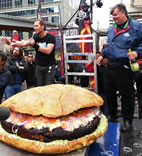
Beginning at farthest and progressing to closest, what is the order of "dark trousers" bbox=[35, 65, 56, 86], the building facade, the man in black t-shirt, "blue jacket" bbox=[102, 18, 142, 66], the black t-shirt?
the building facade
"dark trousers" bbox=[35, 65, 56, 86]
the black t-shirt
the man in black t-shirt
"blue jacket" bbox=[102, 18, 142, 66]

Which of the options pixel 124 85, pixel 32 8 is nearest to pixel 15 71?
pixel 124 85

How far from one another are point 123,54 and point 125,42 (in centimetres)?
19

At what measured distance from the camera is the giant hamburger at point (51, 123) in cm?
204

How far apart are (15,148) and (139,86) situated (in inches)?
134

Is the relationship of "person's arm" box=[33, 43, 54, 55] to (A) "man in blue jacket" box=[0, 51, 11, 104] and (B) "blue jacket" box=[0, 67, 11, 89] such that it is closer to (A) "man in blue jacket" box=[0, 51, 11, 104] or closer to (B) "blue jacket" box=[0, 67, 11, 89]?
(A) "man in blue jacket" box=[0, 51, 11, 104]

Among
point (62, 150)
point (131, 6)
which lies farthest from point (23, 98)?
point (131, 6)

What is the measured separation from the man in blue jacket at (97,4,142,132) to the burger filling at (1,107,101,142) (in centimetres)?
114

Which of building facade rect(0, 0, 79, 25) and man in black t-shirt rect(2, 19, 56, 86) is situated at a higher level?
building facade rect(0, 0, 79, 25)

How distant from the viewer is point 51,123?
6.92 feet

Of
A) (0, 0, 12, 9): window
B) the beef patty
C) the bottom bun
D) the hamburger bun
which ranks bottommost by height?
the bottom bun

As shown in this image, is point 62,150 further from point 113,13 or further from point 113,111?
point 113,13

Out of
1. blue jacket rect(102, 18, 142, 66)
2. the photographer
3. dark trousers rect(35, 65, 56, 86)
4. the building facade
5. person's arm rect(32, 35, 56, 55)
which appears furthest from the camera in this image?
the building facade

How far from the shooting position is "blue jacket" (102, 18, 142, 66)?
115 inches

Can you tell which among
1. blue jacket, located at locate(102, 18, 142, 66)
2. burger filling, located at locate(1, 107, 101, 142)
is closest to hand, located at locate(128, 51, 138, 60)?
blue jacket, located at locate(102, 18, 142, 66)
